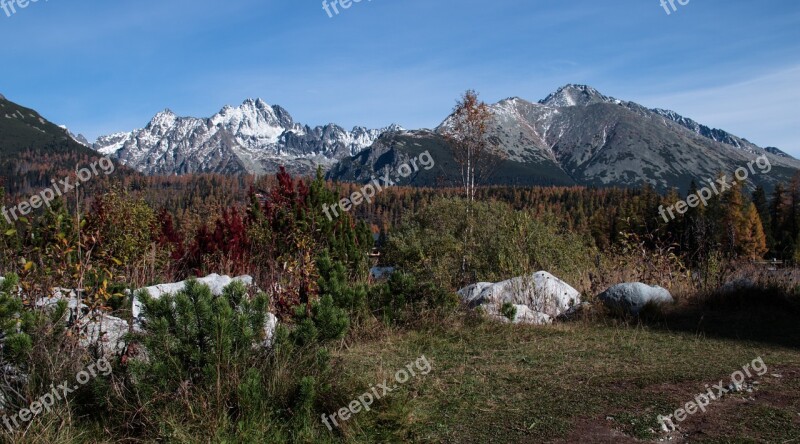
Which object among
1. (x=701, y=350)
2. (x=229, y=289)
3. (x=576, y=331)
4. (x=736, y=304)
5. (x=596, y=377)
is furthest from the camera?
(x=736, y=304)

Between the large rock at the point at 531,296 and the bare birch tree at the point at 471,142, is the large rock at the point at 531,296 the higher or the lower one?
the lower one

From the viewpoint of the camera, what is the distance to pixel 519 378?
5508 millimetres

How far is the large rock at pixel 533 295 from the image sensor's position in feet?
30.2

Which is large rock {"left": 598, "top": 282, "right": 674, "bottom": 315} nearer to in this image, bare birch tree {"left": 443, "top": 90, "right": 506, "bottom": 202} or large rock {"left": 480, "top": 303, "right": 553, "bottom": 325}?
large rock {"left": 480, "top": 303, "right": 553, "bottom": 325}

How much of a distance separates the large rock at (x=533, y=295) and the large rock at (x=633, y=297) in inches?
24.9

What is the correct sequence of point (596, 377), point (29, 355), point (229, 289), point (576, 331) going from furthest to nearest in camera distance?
1. point (576, 331)
2. point (596, 377)
3. point (229, 289)
4. point (29, 355)

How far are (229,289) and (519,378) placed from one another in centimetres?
296

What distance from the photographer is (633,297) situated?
877 cm

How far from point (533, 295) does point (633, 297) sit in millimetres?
1574

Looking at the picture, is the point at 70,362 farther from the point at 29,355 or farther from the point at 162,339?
the point at 162,339

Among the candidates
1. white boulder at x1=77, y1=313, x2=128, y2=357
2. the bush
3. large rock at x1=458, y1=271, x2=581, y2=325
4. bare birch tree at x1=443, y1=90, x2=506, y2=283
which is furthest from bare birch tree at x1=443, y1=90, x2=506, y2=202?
white boulder at x1=77, y1=313, x2=128, y2=357

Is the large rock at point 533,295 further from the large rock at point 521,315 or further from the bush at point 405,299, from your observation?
the bush at point 405,299

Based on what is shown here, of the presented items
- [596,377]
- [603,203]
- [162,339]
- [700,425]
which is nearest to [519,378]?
[596,377]

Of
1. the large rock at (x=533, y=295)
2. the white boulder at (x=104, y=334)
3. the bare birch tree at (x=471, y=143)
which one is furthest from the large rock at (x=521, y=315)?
the bare birch tree at (x=471, y=143)
